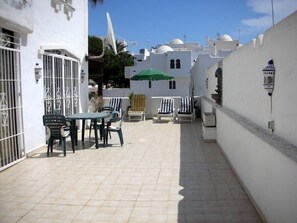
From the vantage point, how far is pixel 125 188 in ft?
19.6

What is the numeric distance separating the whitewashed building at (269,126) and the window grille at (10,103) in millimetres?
5219

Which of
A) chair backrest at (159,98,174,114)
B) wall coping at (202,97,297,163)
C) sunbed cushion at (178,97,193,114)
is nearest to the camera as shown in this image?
wall coping at (202,97,297,163)

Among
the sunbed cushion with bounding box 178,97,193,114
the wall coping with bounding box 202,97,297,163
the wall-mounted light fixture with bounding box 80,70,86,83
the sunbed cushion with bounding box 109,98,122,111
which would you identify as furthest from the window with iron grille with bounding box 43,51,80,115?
the wall coping with bounding box 202,97,297,163

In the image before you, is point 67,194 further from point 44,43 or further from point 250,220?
point 44,43

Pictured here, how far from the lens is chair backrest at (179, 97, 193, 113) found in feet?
52.1

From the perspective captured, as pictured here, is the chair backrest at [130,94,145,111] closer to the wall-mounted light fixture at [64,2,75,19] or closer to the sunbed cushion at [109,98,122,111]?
the sunbed cushion at [109,98,122,111]

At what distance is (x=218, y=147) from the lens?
960 centimetres

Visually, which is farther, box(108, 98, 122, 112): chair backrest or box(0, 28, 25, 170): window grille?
box(108, 98, 122, 112): chair backrest

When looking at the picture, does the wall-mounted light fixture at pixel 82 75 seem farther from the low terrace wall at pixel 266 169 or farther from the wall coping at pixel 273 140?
the wall coping at pixel 273 140

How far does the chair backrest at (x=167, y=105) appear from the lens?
53.9 ft

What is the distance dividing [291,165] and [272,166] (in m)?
0.72

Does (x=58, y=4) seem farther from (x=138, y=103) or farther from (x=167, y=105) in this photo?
(x=167, y=105)

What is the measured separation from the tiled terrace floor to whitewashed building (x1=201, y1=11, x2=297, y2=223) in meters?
0.52

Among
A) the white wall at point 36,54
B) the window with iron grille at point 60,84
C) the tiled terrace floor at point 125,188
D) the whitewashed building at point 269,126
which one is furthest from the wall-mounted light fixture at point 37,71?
the whitewashed building at point 269,126
